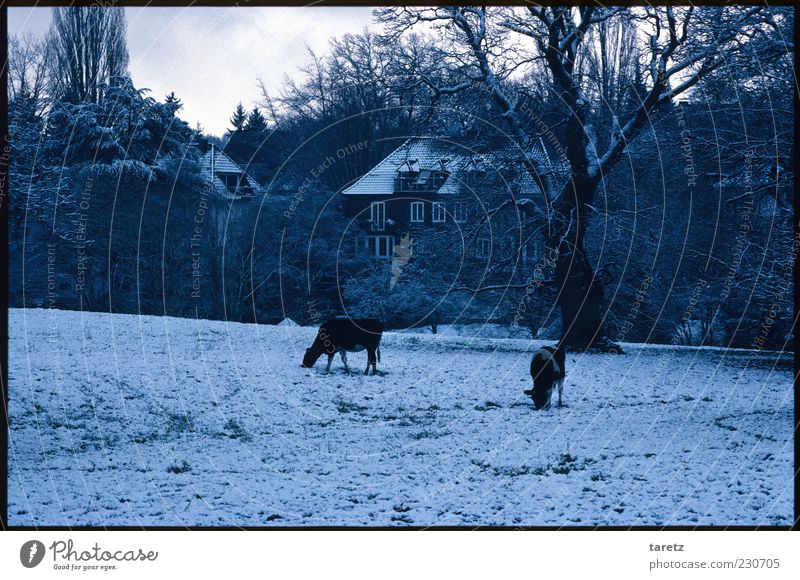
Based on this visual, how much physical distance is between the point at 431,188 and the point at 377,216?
1.89 metres

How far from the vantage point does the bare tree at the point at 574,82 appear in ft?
68.6

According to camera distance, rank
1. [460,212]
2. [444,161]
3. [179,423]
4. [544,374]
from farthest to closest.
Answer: [460,212], [444,161], [544,374], [179,423]

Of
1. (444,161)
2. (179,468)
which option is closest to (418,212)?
(444,161)

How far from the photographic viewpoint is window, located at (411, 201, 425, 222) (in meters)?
26.1

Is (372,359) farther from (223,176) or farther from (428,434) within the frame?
(223,176)

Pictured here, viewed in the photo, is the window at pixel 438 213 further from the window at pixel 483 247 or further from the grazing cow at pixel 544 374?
the grazing cow at pixel 544 374

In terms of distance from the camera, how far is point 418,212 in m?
26.5

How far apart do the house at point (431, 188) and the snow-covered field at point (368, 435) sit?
434 cm

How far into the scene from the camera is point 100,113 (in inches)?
888

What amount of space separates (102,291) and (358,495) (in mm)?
20883

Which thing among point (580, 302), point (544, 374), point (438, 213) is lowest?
point (544, 374)

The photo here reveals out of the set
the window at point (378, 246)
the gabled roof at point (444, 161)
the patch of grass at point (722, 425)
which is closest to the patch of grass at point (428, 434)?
the patch of grass at point (722, 425)

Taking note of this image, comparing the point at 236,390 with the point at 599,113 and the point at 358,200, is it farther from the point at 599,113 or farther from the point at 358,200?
the point at 599,113

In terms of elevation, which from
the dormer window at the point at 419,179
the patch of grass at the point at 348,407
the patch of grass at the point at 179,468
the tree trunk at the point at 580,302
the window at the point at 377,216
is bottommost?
the patch of grass at the point at 179,468
